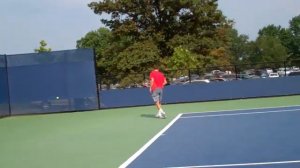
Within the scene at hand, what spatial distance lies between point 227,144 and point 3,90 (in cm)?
1514

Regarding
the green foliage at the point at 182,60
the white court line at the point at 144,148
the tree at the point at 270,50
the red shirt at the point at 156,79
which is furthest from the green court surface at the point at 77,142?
the tree at the point at 270,50

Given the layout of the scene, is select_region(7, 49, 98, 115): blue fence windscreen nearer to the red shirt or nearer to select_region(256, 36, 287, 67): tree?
the red shirt

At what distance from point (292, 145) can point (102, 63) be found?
40.2 m

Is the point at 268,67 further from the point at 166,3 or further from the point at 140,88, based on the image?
the point at 166,3

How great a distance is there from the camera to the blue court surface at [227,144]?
26.7 ft

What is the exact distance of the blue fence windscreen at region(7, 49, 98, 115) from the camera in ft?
73.9

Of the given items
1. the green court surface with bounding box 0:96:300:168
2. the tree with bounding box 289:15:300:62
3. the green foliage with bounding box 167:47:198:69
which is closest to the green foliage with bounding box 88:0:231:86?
the green foliage with bounding box 167:47:198:69

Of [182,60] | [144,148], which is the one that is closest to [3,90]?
[144,148]

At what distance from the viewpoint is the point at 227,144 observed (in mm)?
9945

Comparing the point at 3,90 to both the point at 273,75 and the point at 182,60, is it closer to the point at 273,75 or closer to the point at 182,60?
the point at 273,75

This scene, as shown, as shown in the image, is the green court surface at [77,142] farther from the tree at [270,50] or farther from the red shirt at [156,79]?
the tree at [270,50]

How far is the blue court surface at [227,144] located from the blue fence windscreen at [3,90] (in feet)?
34.2

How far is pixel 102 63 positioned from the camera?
4856 cm

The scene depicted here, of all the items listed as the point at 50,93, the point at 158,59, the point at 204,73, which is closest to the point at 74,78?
the point at 50,93
